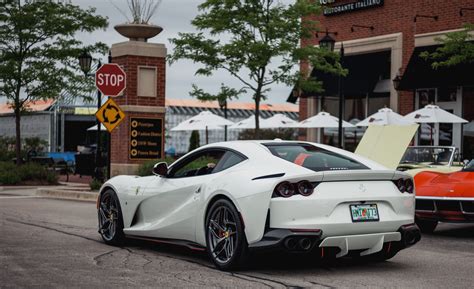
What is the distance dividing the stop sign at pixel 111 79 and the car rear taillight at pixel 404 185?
13.5 m

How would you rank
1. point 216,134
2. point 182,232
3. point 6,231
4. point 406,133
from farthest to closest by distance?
point 216,134, point 406,133, point 6,231, point 182,232

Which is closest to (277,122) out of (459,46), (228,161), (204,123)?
(204,123)

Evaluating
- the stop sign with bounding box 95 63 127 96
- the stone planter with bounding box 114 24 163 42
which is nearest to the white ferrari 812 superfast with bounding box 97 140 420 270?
the stop sign with bounding box 95 63 127 96

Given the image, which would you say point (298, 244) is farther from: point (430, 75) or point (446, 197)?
point (430, 75)

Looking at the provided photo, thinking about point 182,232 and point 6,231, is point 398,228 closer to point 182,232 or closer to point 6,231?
point 182,232

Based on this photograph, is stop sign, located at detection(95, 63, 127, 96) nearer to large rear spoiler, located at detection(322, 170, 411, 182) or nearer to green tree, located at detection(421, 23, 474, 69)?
green tree, located at detection(421, 23, 474, 69)

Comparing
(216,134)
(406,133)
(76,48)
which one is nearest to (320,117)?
(76,48)

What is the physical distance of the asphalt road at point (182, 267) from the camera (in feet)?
24.8

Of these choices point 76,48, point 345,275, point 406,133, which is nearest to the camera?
point 345,275

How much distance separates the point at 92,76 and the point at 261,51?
8.32 meters

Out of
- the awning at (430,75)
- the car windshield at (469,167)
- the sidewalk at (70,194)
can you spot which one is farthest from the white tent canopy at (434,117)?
the car windshield at (469,167)

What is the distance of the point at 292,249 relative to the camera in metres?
7.79

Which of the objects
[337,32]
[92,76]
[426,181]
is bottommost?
[426,181]

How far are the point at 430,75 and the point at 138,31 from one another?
32.8ft
